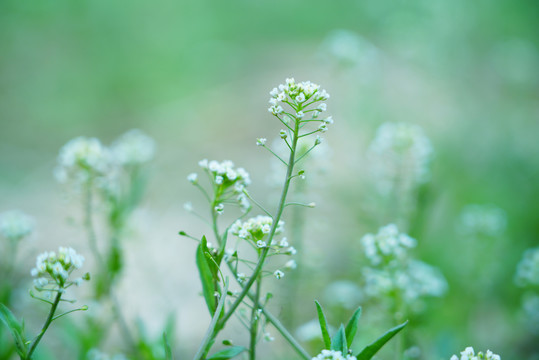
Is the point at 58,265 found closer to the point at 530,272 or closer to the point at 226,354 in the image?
the point at 226,354

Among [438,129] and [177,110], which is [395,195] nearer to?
[438,129]

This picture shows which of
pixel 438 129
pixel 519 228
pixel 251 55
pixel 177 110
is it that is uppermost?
pixel 251 55

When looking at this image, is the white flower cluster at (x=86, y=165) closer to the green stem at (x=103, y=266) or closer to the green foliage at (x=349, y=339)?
the green stem at (x=103, y=266)

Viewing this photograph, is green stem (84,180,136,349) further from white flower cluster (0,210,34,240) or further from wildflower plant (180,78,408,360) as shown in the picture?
wildflower plant (180,78,408,360)

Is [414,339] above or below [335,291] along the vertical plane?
below

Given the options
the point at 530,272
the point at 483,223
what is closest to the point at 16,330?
the point at 530,272

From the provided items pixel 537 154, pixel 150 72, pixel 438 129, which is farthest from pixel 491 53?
pixel 150 72

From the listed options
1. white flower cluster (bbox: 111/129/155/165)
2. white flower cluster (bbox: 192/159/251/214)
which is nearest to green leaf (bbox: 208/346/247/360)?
white flower cluster (bbox: 192/159/251/214)
